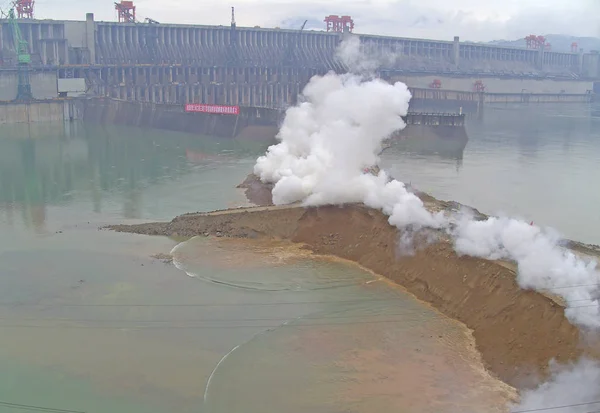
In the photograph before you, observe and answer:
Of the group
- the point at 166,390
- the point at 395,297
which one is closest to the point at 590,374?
the point at 395,297

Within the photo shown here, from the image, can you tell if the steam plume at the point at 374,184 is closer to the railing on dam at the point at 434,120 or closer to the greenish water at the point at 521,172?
the greenish water at the point at 521,172

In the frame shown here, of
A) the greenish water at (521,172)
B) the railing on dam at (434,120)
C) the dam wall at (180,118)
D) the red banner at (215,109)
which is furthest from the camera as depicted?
the red banner at (215,109)

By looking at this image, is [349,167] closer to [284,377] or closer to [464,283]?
[464,283]

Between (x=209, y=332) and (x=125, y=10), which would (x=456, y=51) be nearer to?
(x=125, y=10)

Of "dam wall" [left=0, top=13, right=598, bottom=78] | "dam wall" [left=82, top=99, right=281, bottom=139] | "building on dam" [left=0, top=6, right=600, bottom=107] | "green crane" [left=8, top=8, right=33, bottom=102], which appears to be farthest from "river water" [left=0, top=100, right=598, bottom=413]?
"building on dam" [left=0, top=6, right=600, bottom=107]

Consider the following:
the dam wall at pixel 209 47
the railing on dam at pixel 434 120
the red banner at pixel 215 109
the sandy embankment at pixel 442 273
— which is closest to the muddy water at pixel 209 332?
the sandy embankment at pixel 442 273

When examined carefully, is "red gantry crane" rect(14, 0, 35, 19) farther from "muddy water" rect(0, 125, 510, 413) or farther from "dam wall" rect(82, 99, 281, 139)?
"muddy water" rect(0, 125, 510, 413)
